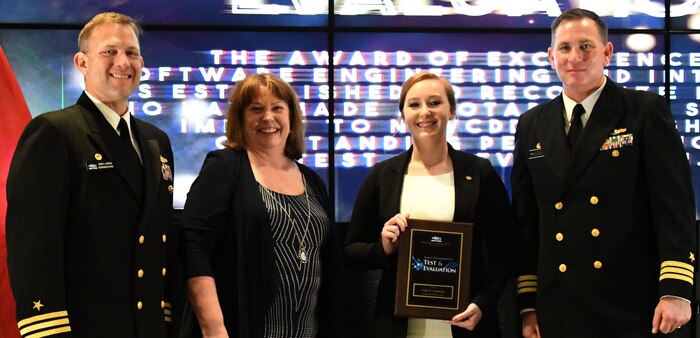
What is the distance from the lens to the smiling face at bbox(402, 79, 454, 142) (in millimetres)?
3309

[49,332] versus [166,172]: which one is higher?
[166,172]

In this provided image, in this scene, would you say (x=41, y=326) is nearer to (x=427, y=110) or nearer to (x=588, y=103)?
(x=427, y=110)

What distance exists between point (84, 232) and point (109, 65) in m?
0.58

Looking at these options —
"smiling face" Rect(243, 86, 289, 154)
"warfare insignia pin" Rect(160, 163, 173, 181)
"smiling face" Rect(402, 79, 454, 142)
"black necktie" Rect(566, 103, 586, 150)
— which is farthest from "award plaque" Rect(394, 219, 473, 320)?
"warfare insignia pin" Rect(160, 163, 173, 181)

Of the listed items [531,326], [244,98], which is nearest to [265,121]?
[244,98]

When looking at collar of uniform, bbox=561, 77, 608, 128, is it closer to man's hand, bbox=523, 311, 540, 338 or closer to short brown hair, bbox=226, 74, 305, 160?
man's hand, bbox=523, 311, 540, 338

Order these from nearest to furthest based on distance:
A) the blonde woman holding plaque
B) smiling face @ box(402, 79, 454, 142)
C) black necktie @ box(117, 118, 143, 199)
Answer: black necktie @ box(117, 118, 143, 199), the blonde woman holding plaque, smiling face @ box(402, 79, 454, 142)

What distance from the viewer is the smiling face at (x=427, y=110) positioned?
130 inches

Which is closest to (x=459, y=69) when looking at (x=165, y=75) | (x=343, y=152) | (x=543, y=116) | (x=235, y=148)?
(x=343, y=152)

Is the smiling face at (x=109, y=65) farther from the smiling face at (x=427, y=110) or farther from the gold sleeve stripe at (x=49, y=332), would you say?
the smiling face at (x=427, y=110)

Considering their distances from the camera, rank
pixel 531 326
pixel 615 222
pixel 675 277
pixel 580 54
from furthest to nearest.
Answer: pixel 531 326
pixel 580 54
pixel 615 222
pixel 675 277

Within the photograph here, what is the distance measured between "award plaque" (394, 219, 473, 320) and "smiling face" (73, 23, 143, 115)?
1171 millimetres

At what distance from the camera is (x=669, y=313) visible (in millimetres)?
2877

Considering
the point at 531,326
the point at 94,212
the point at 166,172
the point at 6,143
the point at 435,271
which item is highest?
the point at 6,143
